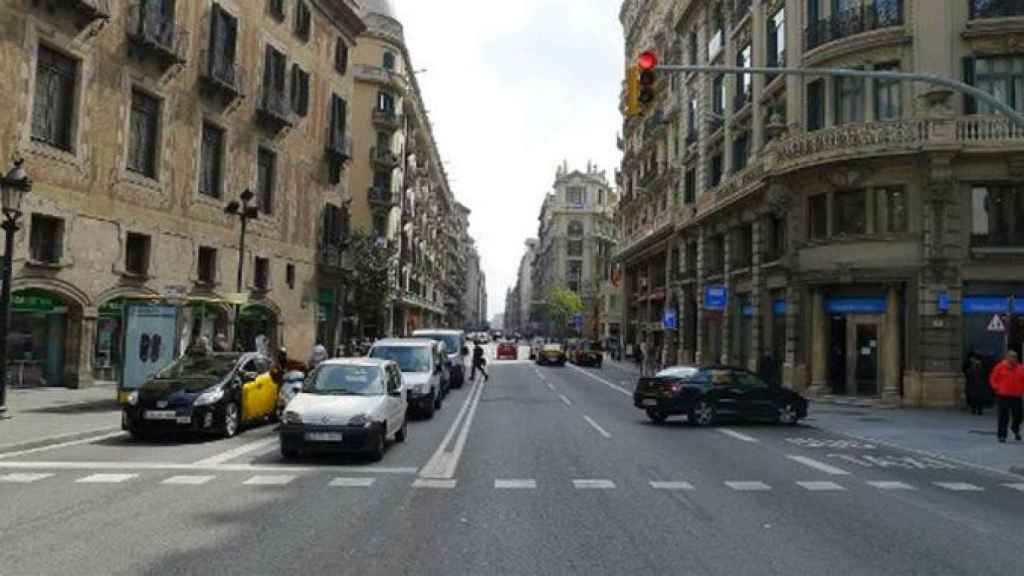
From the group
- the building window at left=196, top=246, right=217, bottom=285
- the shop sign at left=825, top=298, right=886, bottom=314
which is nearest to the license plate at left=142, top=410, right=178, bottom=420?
the building window at left=196, top=246, right=217, bottom=285

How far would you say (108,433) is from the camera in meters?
14.8

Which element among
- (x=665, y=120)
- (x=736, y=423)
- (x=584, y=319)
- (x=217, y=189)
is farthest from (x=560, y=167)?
(x=736, y=423)

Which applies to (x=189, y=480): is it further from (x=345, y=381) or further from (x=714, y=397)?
(x=714, y=397)

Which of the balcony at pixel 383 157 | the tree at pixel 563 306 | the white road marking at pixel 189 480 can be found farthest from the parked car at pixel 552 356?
the tree at pixel 563 306

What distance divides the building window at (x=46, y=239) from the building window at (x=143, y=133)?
383 cm

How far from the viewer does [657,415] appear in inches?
766

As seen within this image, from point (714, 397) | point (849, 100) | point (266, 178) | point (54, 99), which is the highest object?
Result: point (849, 100)

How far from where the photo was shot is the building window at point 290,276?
122ft

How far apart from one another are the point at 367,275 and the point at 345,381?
106 feet

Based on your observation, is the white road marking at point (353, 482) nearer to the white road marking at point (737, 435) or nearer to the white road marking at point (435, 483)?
the white road marking at point (435, 483)

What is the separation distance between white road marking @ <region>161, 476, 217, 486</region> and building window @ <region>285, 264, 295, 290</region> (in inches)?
1069

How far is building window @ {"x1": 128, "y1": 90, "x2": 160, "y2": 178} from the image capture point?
25750 mm

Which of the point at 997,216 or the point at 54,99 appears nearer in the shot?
the point at 54,99

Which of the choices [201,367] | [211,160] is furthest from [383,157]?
[201,367]
